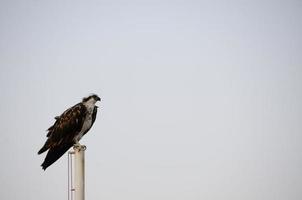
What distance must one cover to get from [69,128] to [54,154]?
3.38ft

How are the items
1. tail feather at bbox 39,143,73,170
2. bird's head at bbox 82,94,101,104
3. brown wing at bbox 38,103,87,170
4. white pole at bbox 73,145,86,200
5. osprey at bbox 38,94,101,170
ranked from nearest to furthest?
white pole at bbox 73,145,86,200, tail feather at bbox 39,143,73,170, brown wing at bbox 38,103,87,170, osprey at bbox 38,94,101,170, bird's head at bbox 82,94,101,104

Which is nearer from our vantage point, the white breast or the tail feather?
the tail feather

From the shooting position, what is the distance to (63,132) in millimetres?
11852

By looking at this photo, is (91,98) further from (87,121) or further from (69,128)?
(69,128)

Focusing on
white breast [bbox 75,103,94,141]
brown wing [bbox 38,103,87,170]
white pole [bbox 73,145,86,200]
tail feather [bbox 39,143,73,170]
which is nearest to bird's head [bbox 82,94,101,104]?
white breast [bbox 75,103,94,141]

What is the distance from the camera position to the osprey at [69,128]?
11.4 m

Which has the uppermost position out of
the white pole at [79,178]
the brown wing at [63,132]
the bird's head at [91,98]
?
the bird's head at [91,98]

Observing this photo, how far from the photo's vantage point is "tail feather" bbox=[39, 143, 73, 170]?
11016 millimetres

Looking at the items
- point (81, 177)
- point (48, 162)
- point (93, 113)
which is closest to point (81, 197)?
point (81, 177)

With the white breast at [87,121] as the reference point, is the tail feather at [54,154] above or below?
below

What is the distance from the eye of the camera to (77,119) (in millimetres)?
12297

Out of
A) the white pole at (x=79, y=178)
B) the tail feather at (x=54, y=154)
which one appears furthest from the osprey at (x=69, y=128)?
the white pole at (x=79, y=178)

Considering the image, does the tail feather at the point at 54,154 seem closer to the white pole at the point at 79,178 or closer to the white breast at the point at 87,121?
the white breast at the point at 87,121

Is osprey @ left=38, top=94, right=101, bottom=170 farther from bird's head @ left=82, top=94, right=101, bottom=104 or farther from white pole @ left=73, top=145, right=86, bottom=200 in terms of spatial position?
white pole @ left=73, top=145, right=86, bottom=200
